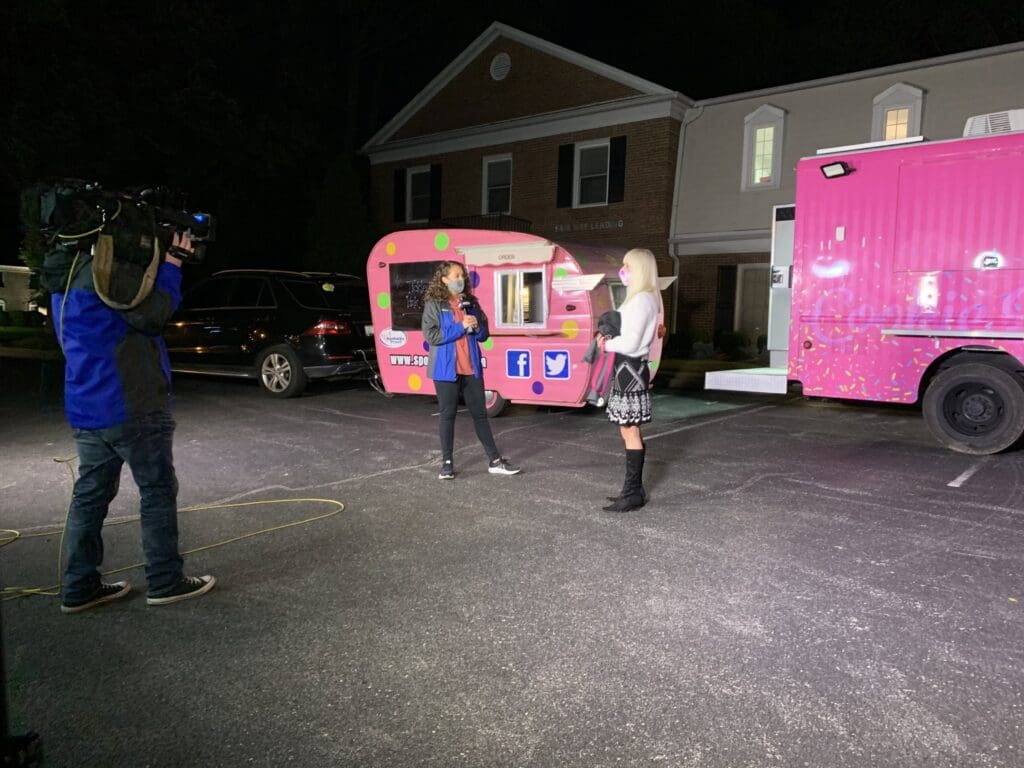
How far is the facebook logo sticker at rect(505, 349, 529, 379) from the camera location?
29.0 ft

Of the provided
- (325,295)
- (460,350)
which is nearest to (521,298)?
(460,350)

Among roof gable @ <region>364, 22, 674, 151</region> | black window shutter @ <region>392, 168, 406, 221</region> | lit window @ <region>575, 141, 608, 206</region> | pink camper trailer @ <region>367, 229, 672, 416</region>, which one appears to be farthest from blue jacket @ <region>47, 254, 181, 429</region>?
black window shutter @ <region>392, 168, 406, 221</region>

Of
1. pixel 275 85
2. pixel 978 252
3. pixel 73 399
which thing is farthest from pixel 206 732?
pixel 275 85

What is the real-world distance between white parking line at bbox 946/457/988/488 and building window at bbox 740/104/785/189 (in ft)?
37.2

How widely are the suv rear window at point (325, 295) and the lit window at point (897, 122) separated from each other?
11.6 m

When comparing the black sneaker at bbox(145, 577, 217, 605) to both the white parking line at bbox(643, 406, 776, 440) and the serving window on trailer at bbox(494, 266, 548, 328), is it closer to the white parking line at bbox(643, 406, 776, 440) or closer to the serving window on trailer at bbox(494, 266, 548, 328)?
the white parking line at bbox(643, 406, 776, 440)

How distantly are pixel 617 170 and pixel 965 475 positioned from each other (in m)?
13.8

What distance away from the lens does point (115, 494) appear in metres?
3.57

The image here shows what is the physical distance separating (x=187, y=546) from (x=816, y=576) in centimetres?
374

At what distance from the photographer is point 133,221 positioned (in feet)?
11.3

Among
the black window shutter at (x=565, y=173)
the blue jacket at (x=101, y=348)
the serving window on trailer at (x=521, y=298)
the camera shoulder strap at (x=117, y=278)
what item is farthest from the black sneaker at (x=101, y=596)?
the black window shutter at (x=565, y=173)

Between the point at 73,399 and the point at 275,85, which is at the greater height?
the point at 275,85

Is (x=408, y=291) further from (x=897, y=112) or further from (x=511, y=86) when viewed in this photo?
(x=511, y=86)

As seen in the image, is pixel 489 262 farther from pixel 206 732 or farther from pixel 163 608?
pixel 206 732
